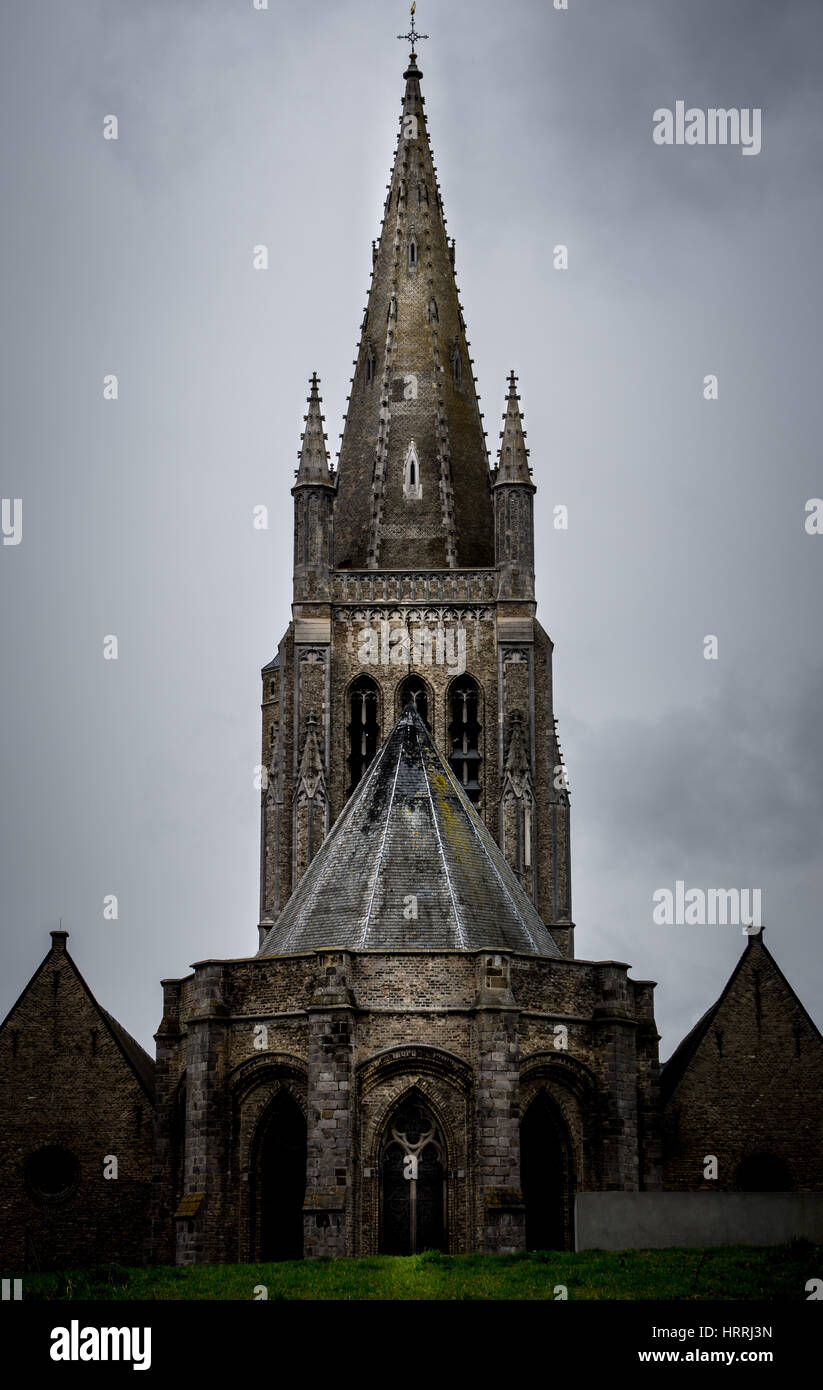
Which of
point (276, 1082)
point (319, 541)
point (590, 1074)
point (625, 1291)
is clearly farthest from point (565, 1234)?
point (319, 541)

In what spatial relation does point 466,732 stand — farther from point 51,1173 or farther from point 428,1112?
point 428,1112

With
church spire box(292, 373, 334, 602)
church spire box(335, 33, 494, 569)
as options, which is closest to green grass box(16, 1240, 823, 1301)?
church spire box(292, 373, 334, 602)

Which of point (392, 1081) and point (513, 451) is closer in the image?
point (392, 1081)

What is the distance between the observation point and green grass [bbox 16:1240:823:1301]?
90.8ft

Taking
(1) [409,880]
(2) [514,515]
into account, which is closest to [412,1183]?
(1) [409,880]

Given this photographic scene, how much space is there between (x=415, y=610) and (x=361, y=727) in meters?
4.35

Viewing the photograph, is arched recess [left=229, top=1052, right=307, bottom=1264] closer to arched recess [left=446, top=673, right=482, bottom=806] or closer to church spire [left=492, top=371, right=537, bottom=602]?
arched recess [left=446, top=673, right=482, bottom=806]

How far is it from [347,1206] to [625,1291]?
9.11 m

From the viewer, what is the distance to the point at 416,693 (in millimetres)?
62250

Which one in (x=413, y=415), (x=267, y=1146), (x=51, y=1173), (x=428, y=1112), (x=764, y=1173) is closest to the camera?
(x=428, y=1112)

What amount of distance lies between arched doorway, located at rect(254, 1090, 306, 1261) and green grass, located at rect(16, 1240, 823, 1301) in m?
4.63

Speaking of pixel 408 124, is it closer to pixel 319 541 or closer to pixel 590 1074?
pixel 319 541

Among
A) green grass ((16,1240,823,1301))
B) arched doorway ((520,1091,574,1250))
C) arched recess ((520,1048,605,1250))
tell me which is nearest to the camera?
green grass ((16,1240,823,1301))

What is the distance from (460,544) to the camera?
216ft
